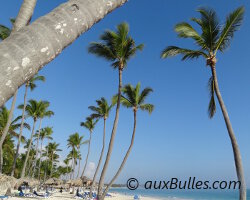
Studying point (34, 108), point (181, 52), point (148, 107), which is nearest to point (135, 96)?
point (148, 107)

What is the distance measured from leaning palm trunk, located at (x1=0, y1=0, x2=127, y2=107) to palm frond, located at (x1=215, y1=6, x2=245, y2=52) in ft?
33.0

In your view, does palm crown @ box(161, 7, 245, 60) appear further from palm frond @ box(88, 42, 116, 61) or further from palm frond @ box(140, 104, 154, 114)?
palm frond @ box(140, 104, 154, 114)

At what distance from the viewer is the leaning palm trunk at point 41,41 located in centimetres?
138

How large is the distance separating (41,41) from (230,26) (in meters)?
10.9

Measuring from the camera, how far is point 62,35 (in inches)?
68.7

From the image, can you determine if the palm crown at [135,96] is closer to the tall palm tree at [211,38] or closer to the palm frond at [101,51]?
the palm frond at [101,51]

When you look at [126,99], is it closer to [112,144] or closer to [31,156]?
[112,144]

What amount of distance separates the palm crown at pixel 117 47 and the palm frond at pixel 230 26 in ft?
26.5

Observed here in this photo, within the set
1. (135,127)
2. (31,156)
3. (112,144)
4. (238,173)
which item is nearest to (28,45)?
(238,173)

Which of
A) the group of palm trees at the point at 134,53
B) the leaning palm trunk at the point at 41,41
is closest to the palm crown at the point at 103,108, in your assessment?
the group of palm trees at the point at 134,53

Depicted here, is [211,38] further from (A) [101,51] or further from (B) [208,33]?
(A) [101,51]

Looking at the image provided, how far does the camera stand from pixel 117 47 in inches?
699

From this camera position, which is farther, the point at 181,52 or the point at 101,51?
the point at 101,51

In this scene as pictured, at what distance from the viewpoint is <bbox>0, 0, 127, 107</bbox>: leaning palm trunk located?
4.54ft
